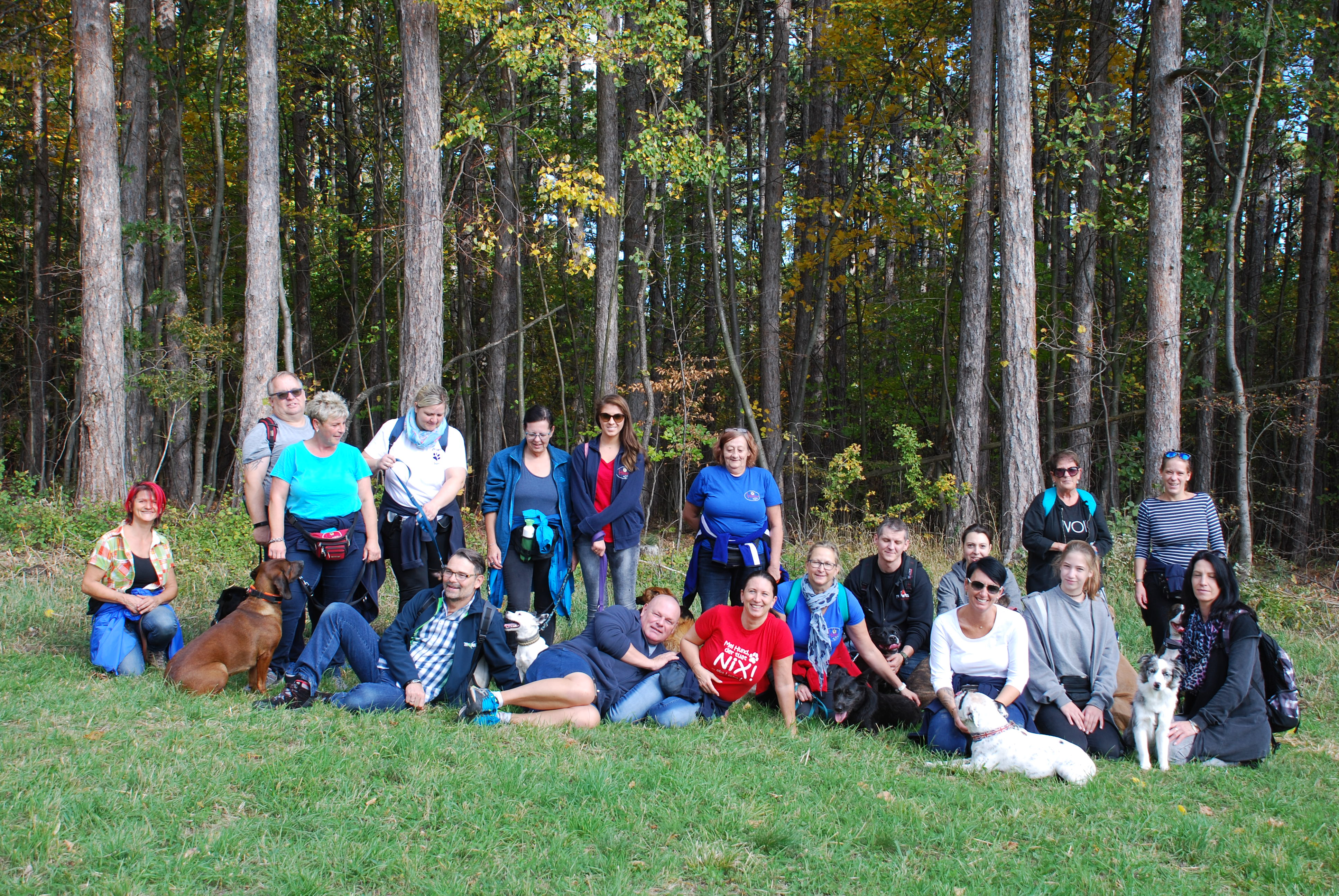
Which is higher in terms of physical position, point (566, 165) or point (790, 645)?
point (566, 165)

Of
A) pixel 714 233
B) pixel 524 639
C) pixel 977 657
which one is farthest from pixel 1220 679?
pixel 714 233

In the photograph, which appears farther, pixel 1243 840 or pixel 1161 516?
pixel 1161 516

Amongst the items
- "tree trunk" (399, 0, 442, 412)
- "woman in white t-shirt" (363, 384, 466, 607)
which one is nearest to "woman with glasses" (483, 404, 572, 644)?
"woman in white t-shirt" (363, 384, 466, 607)

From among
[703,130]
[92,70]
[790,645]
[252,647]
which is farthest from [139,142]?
[790,645]

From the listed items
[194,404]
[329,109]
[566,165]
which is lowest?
[194,404]

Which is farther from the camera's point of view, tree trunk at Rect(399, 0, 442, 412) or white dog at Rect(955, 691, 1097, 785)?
tree trunk at Rect(399, 0, 442, 412)

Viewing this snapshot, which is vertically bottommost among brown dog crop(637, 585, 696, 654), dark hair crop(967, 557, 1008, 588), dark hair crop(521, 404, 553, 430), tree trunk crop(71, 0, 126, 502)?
brown dog crop(637, 585, 696, 654)

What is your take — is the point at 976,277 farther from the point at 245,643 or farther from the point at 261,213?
the point at 245,643

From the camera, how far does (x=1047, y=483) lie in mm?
11039

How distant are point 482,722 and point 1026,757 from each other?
8.80 feet

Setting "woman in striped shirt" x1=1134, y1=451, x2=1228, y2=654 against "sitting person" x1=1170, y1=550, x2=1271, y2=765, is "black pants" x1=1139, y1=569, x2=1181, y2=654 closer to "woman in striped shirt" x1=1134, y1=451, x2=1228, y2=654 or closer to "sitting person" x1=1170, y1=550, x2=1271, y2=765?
"woman in striped shirt" x1=1134, y1=451, x2=1228, y2=654

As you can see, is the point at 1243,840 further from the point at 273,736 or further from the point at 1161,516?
the point at 273,736

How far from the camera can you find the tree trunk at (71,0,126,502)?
32.6 ft

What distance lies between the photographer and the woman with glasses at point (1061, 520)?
579cm
